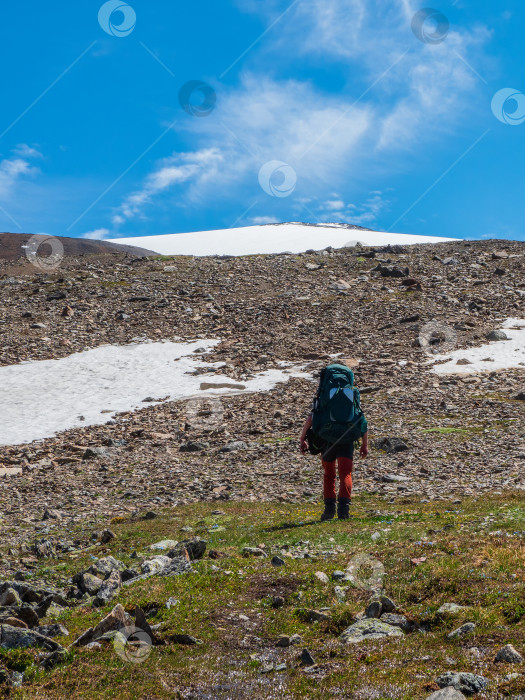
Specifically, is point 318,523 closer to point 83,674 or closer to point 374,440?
point 83,674

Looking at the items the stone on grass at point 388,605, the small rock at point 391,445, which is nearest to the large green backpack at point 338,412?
the stone on grass at point 388,605

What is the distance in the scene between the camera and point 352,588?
8.48 m

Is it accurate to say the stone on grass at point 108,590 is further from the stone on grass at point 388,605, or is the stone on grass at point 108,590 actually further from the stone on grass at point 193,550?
the stone on grass at point 388,605

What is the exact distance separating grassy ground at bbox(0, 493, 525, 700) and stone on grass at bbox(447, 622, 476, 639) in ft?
0.27

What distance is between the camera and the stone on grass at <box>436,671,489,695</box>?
530 cm

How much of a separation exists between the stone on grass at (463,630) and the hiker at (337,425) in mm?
6135

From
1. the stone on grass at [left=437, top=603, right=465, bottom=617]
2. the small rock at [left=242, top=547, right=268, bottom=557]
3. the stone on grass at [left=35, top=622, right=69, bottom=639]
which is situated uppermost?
the stone on grass at [left=437, top=603, right=465, bottom=617]

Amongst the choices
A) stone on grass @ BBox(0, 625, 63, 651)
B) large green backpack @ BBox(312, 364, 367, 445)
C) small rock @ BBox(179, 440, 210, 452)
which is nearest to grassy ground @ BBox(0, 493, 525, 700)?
stone on grass @ BBox(0, 625, 63, 651)

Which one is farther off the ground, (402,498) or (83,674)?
(402,498)

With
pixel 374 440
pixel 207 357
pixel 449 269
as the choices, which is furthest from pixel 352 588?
pixel 449 269

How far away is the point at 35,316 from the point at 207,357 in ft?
50.0

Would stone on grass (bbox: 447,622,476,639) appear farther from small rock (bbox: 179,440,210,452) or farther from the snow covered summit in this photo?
the snow covered summit

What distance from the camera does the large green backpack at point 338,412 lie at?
12.9 metres

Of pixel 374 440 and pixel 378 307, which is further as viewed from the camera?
pixel 378 307
